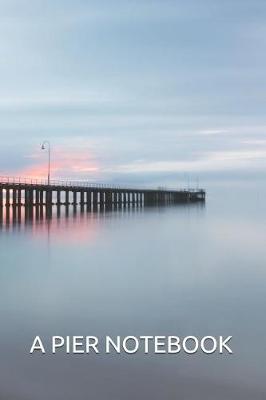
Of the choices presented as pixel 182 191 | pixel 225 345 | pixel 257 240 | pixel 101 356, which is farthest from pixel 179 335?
pixel 182 191

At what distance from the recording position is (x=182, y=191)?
98125 millimetres

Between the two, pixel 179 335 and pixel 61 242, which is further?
pixel 61 242

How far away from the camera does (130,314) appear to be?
10.6 m

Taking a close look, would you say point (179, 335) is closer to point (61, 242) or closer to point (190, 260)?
point (190, 260)

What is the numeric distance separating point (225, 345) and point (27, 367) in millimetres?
3103

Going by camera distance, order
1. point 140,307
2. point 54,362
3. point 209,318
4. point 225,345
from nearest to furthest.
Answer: point 54,362, point 225,345, point 209,318, point 140,307

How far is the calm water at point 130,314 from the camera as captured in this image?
22.1 feet

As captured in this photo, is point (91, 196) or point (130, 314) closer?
point (130, 314)

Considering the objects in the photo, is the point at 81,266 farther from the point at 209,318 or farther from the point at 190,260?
the point at 209,318

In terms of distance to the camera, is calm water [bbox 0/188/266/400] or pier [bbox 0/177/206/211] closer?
calm water [bbox 0/188/266/400]

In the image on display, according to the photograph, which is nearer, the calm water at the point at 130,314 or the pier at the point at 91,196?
the calm water at the point at 130,314

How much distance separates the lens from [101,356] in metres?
7.75

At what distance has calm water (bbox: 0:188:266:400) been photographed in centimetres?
673

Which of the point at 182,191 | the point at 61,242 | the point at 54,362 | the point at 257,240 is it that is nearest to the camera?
the point at 54,362
